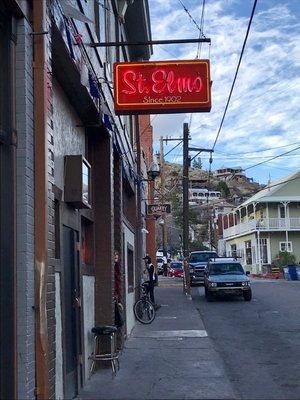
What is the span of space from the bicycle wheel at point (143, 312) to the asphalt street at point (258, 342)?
1541 mm

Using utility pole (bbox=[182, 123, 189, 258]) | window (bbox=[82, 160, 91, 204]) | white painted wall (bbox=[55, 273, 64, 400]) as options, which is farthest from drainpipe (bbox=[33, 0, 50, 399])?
utility pole (bbox=[182, 123, 189, 258])

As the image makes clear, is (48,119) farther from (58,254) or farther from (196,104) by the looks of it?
(196,104)

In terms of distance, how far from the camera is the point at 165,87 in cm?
966

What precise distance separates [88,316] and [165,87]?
3.65 metres

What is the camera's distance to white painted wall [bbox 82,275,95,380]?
8984 mm

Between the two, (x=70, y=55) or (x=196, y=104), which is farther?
(x=196, y=104)

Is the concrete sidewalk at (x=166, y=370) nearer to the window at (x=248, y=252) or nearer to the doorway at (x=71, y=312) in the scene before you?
the doorway at (x=71, y=312)

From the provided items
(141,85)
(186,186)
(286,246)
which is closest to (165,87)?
(141,85)

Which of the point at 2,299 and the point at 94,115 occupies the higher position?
the point at 94,115

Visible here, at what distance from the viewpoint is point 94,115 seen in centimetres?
920

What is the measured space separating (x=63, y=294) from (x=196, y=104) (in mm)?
3837

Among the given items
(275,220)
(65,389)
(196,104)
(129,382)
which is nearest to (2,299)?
(65,389)

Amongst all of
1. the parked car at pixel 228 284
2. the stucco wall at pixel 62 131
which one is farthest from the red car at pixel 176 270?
the stucco wall at pixel 62 131

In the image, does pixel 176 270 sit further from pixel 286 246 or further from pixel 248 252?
pixel 248 252
